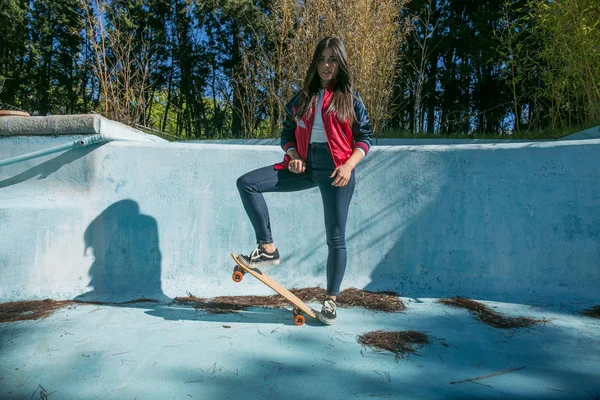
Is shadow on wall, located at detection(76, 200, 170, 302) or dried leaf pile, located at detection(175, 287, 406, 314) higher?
shadow on wall, located at detection(76, 200, 170, 302)

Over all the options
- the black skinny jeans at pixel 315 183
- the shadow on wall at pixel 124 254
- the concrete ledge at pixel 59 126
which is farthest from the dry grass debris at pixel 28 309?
the black skinny jeans at pixel 315 183

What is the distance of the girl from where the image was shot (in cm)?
211

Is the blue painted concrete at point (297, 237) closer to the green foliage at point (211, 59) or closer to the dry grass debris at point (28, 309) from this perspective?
the dry grass debris at point (28, 309)

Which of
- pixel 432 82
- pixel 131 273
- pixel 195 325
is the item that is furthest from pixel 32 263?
pixel 432 82

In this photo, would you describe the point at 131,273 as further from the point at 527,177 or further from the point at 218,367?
the point at 527,177

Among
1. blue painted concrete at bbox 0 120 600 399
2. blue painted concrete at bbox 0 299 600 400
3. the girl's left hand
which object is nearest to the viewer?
blue painted concrete at bbox 0 299 600 400

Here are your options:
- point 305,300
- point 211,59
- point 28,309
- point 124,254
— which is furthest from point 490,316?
point 211,59

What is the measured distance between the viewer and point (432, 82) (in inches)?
452

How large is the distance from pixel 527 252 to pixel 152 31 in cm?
1234

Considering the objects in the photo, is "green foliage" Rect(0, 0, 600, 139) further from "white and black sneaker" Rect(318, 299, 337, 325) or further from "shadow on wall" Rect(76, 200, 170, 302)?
"white and black sneaker" Rect(318, 299, 337, 325)

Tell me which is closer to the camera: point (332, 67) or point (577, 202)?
point (332, 67)

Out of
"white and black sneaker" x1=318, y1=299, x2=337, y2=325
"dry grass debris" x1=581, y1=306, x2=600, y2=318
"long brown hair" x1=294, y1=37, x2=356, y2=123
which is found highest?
"long brown hair" x1=294, y1=37, x2=356, y2=123

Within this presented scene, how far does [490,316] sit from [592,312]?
0.62 m

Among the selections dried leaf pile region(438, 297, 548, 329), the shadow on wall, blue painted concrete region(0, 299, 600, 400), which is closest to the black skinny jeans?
blue painted concrete region(0, 299, 600, 400)
